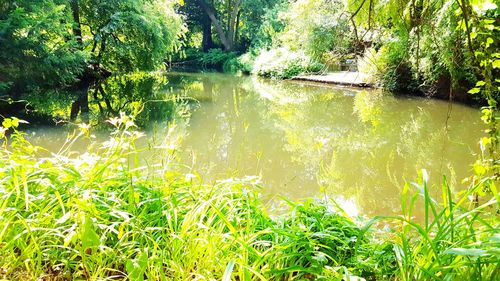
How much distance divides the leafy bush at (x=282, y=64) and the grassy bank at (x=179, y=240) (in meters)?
12.8

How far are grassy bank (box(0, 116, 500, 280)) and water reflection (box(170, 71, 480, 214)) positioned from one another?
35 cm

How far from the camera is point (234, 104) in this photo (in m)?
9.20

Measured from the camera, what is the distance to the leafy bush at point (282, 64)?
15055 millimetres

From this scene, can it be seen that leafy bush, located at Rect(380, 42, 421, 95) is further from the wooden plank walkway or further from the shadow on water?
the shadow on water

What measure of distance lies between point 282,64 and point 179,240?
50.1 feet

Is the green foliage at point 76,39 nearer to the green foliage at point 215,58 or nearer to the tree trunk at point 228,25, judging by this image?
the green foliage at point 215,58

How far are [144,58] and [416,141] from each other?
10160mm

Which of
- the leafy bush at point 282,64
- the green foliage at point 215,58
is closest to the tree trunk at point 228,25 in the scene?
the green foliage at point 215,58

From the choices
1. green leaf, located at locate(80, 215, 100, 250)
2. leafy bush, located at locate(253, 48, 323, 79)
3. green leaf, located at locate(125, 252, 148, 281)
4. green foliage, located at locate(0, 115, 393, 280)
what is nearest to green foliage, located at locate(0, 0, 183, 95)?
leafy bush, located at locate(253, 48, 323, 79)

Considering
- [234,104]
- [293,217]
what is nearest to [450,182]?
[293,217]

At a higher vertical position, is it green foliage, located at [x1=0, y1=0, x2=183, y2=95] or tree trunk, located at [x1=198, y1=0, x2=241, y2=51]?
tree trunk, located at [x1=198, y1=0, x2=241, y2=51]

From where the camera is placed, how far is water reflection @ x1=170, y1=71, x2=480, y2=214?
391 centimetres

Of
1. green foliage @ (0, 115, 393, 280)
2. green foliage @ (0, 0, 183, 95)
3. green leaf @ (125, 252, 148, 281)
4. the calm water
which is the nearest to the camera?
green leaf @ (125, 252, 148, 281)

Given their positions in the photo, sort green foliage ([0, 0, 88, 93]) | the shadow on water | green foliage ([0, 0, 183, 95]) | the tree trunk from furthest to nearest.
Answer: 1. the tree trunk
2. green foliage ([0, 0, 183, 95])
3. green foliage ([0, 0, 88, 93])
4. the shadow on water
